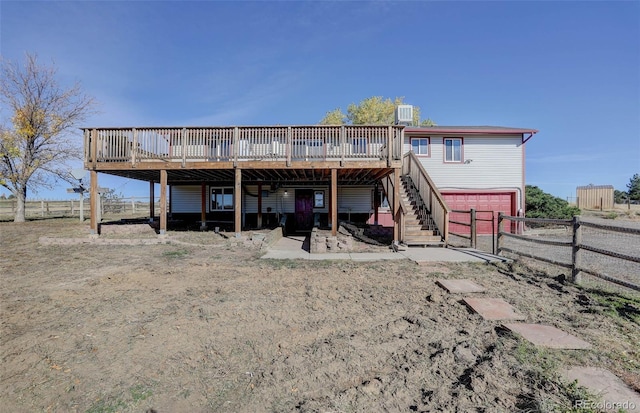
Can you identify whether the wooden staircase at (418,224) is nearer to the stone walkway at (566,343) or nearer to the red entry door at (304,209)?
the stone walkway at (566,343)

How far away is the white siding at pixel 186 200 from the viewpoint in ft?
54.0

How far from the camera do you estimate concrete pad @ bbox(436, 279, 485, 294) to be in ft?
15.3

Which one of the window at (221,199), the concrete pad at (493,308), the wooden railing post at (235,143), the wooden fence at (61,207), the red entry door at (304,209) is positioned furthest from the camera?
the wooden fence at (61,207)

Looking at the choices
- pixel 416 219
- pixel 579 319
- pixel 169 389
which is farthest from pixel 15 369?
pixel 416 219

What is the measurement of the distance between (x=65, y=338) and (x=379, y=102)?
32324 millimetres

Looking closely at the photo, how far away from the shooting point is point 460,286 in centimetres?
492

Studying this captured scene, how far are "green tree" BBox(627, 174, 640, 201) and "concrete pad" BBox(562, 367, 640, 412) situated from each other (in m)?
54.6

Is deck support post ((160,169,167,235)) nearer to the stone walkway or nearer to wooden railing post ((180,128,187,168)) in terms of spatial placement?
wooden railing post ((180,128,187,168))

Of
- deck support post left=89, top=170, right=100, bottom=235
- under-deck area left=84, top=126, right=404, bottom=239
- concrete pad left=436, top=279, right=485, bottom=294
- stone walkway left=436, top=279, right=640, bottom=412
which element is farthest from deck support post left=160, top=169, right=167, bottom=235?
stone walkway left=436, top=279, right=640, bottom=412

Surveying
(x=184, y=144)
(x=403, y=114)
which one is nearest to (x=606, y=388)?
(x=184, y=144)

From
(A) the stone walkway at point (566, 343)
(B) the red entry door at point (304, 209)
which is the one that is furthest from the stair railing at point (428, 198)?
(B) the red entry door at point (304, 209)

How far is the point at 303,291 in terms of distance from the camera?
4773 millimetres

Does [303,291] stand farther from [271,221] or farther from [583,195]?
[583,195]

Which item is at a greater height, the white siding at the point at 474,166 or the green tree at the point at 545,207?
the white siding at the point at 474,166
